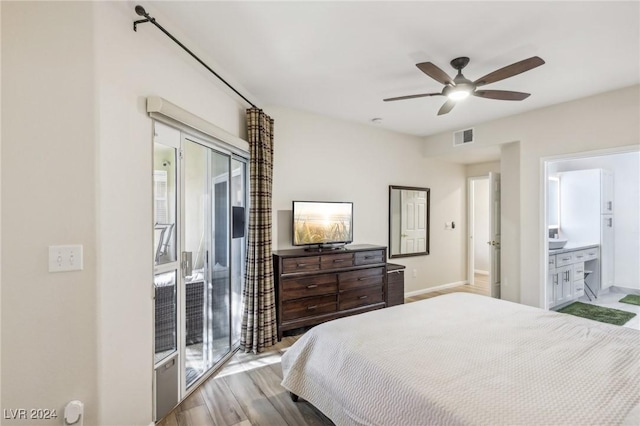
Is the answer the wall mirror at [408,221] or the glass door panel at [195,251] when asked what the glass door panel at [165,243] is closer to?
the glass door panel at [195,251]

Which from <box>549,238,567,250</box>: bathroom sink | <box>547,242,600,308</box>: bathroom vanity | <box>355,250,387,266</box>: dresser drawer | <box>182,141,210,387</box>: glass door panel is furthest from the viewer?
<box>549,238,567,250</box>: bathroom sink

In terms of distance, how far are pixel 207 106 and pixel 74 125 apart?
1191 mm

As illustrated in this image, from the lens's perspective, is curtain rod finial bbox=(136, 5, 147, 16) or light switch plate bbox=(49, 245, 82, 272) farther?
curtain rod finial bbox=(136, 5, 147, 16)

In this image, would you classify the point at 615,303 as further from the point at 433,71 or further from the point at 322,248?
the point at 433,71

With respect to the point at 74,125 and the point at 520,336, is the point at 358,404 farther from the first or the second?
the point at 74,125

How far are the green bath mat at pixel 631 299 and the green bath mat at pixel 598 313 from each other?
61cm

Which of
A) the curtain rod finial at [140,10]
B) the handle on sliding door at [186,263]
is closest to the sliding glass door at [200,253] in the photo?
the handle on sliding door at [186,263]

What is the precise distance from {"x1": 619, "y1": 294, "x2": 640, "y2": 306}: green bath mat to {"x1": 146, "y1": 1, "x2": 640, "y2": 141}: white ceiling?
3.41 metres

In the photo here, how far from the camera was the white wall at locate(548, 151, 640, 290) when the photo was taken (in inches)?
190

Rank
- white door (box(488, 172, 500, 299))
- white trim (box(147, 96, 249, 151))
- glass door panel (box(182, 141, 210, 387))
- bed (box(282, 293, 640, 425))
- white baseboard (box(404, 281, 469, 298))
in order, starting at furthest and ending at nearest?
white baseboard (box(404, 281, 469, 298)), white door (box(488, 172, 500, 299)), glass door panel (box(182, 141, 210, 387)), white trim (box(147, 96, 249, 151)), bed (box(282, 293, 640, 425))

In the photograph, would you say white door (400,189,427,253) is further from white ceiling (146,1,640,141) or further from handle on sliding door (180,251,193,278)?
handle on sliding door (180,251,193,278)

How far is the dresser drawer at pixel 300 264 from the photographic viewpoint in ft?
10.4

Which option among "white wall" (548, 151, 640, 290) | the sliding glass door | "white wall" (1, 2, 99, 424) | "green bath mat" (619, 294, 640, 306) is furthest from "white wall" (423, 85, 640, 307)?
"white wall" (1, 2, 99, 424)

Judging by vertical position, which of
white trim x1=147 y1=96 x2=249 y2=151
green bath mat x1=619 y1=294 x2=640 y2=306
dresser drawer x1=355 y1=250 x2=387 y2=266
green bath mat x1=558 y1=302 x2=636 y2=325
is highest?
white trim x1=147 y1=96 x2=249 y2=151
